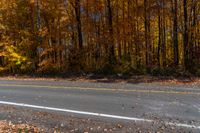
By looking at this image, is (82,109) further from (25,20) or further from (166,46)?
(166,46)

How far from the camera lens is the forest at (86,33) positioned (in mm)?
25875

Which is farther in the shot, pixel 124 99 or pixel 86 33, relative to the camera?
pixel 86 33

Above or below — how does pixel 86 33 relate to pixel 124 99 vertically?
above

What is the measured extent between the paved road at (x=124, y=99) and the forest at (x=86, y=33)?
24.7ft

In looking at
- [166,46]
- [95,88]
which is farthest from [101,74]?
[166,46]

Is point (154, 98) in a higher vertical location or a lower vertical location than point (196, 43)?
lower

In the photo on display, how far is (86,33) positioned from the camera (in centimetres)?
2969

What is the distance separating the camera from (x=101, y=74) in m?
22.2

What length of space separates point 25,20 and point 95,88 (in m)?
16.8

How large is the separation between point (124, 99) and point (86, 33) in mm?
17381

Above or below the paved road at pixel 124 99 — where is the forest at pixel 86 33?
above

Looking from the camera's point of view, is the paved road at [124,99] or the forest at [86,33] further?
the forest at [86,33]

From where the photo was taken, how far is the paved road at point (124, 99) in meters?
10.5

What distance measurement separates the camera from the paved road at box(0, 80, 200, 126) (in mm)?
10453
